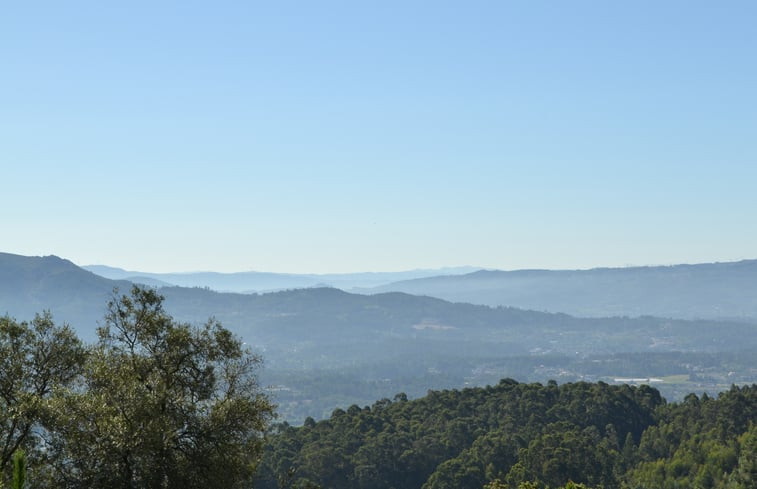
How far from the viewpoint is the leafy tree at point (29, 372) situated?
22625mm

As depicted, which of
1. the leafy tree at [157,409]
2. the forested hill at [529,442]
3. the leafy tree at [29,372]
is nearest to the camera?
the leafy tree at [157,409]

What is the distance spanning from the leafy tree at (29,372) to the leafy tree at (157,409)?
921 mm

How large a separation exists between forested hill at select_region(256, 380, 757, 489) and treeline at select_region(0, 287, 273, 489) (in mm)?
47998

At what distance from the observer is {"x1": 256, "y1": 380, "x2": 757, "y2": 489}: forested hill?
279 ft

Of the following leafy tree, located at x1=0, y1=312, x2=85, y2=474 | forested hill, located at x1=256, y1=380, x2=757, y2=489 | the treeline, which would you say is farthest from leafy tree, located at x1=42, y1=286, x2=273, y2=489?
forested hill, located at x1=256, y1=380, x2=757, y2=489

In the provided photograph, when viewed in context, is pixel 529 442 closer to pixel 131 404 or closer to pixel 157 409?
pixel 157 409

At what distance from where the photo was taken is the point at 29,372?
81.4ft

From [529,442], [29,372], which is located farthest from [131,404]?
[529,442]

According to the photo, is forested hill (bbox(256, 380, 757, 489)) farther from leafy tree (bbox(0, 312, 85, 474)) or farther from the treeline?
leafy tree (bbox(0, 312, 85, 474))

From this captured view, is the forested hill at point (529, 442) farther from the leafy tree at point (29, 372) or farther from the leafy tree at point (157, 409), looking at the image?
the leafy tree at point (29, 372)

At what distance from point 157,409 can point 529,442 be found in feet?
268

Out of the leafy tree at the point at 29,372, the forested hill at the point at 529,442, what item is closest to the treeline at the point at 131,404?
the leafy tree at the point at 29,372

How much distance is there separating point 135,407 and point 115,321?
5.46m

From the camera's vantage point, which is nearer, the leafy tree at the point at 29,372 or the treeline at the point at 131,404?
the treeline at the point at 131,404
